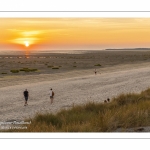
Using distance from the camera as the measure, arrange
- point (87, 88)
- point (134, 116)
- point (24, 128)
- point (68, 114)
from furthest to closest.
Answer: point (87, 88) < point (68, 114) < point (134, 116) < point (24, 128)

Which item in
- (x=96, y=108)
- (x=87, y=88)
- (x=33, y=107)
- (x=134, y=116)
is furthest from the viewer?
(x=87, y=88)

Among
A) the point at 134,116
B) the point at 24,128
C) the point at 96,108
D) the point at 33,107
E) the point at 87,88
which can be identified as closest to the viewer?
the point at 24,128

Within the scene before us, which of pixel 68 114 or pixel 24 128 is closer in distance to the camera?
pixel 24 128

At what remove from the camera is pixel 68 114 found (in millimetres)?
10352
